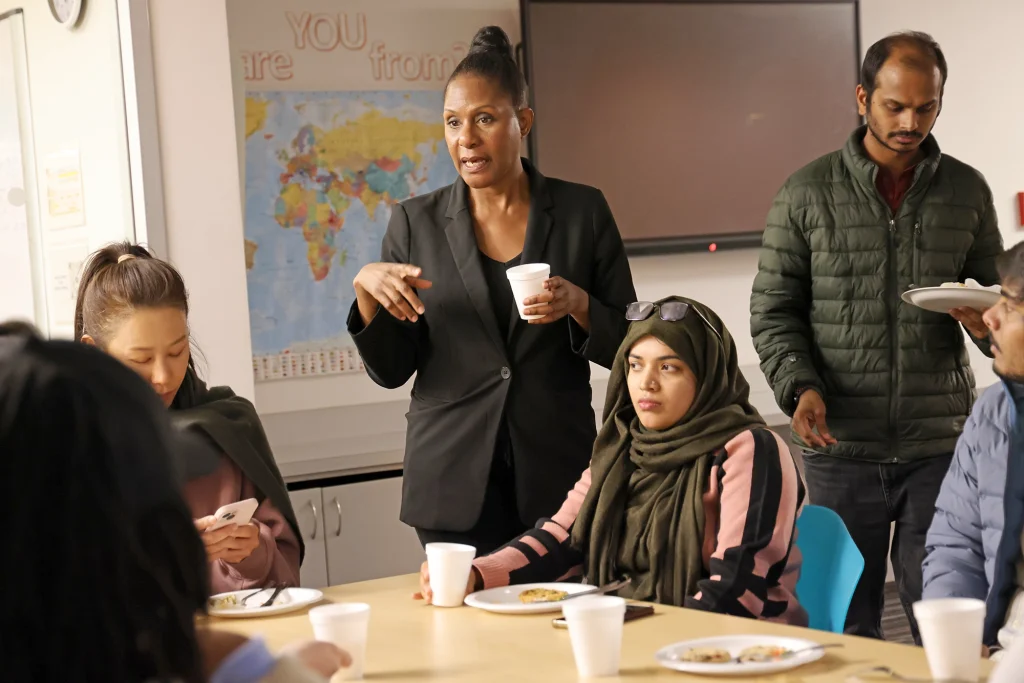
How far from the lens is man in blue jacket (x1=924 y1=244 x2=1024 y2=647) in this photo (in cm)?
215

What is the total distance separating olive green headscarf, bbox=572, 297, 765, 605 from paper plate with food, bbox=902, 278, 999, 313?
15.9 inches

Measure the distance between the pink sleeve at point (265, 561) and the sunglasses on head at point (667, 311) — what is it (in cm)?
81

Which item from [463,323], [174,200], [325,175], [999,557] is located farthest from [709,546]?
[325,175]

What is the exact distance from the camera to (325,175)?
458 centimetres

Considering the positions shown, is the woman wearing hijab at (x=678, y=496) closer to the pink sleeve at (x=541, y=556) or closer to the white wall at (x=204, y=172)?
the pink sleeve at (x=541, y=556)

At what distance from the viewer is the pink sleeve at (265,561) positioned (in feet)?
8.07

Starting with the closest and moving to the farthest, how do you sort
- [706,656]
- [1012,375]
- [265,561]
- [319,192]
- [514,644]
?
1. [706,656]
2. [514,644]
3. [1012,375]
4. [265,561]
5. [319,192]

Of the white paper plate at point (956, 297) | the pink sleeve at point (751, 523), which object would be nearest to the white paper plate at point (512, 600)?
the pink sleeve at point (751, 523)

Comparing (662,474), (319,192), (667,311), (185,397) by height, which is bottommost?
(662,474)

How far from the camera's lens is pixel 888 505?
3148 millimetres

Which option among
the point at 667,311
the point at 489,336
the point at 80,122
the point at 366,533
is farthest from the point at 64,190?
the point at 667,311

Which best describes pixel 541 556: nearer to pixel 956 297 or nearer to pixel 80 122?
pixel 956 297

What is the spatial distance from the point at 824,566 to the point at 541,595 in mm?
606

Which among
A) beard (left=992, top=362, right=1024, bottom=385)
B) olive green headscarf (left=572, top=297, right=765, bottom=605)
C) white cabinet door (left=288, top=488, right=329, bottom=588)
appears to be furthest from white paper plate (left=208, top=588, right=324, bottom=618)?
white cabinet door (left=288, top=488, right=329, bottom=588)
